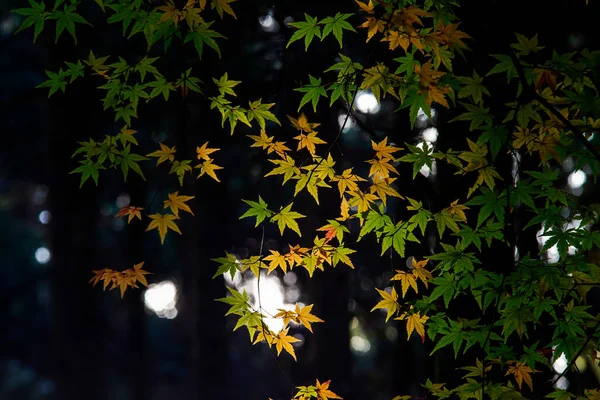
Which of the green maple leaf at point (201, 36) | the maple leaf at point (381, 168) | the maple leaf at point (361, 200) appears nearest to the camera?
the green maple leaf at point (201, 36)

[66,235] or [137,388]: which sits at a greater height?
[66,235]

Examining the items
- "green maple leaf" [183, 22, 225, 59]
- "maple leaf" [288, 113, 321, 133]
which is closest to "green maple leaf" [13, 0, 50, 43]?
"green maple leaf" [183, 22, 225, 59]

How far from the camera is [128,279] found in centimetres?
269

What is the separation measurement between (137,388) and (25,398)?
4917mm

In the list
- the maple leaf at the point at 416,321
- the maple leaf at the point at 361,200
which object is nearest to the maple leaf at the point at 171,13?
the maple leaf at the point at 361,200

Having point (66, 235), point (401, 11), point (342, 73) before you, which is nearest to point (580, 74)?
point (401, 11)

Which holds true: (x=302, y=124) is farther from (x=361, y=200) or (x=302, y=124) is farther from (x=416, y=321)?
(x=416, y=321)

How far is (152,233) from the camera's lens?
14.0 m

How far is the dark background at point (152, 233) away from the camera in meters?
8.48

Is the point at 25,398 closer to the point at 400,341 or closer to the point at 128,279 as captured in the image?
the point at 400,341

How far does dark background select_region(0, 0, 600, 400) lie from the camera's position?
8477mm

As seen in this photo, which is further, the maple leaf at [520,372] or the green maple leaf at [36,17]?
the maple leaf at [520,372]

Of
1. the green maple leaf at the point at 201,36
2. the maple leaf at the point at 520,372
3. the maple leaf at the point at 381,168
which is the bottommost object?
the maple leaf at the point at 520,372

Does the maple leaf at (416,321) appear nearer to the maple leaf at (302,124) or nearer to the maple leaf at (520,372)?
the maple leaf at (520,372)
